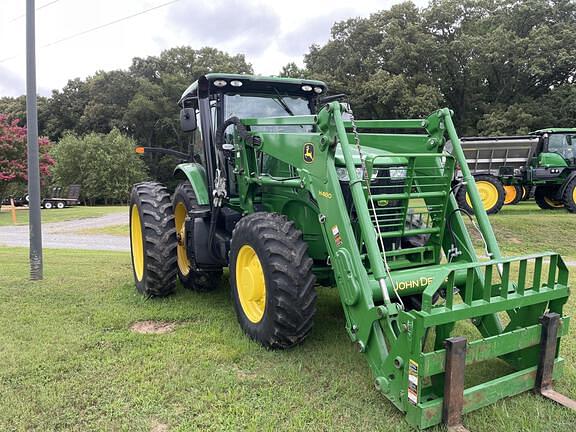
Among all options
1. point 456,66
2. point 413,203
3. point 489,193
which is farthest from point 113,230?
point 456,66

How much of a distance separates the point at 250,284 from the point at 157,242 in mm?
1573

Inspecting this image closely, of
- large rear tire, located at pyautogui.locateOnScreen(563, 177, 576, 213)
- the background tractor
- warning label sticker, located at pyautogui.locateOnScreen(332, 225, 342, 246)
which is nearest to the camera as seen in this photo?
warning label sticker, located at pyautogui.locateOnScreen(332, 225, 342, 246)

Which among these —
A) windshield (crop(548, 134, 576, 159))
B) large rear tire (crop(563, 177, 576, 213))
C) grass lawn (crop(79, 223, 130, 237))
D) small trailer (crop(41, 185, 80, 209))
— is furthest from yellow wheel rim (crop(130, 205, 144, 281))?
small trailer (crop(41, 185, 80, 209))

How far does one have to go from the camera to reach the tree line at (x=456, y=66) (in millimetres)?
27359

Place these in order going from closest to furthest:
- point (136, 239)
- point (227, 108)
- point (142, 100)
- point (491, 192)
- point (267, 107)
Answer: point (227, 108)
point (267, 107)
point (136, 239)
point (491, 192)
point (142, 100)

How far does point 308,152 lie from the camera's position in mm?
3697

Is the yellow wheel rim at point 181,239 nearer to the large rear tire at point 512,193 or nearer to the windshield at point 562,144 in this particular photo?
the large rear tire at point 512,193

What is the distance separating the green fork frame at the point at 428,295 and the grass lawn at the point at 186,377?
0.61ft

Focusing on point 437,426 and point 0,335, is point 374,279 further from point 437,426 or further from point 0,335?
point 0,335

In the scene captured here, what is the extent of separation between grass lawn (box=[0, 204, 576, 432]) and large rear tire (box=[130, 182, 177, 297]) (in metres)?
0.23

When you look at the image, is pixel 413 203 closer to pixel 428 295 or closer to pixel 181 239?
pixel 428 295

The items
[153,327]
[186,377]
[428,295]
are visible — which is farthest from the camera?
[153,327]

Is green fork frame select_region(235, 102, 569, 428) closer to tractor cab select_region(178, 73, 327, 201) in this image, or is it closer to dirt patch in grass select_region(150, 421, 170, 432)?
tractor cab select_region(178, 73, 327, 201)

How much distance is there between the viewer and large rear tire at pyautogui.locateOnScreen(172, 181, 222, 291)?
548cm
